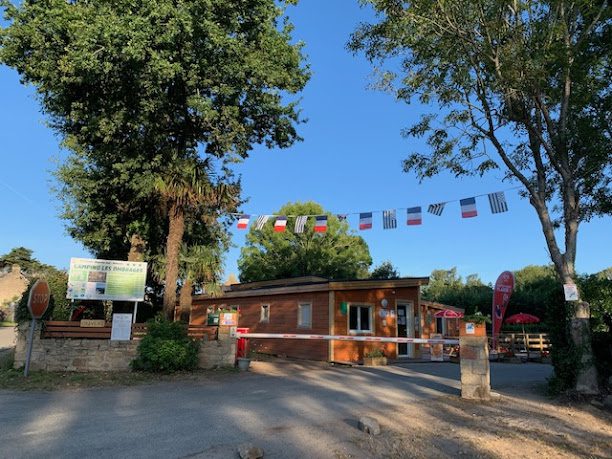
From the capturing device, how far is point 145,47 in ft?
37.7

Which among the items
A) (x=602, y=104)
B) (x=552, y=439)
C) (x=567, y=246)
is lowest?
(x=552, y=439)

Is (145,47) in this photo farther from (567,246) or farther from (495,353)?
(495,353)

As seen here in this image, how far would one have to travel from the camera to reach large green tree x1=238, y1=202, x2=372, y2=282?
40.6 meters

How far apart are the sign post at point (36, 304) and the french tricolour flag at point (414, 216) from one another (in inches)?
397

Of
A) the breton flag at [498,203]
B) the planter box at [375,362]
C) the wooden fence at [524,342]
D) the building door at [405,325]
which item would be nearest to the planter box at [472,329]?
the breton flag at [498,203]

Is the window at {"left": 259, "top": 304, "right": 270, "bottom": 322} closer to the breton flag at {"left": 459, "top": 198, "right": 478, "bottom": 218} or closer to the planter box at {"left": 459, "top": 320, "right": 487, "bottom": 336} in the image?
the breton flag at {"left": 459, "top": 198, "right": 478, "bottom": 218}

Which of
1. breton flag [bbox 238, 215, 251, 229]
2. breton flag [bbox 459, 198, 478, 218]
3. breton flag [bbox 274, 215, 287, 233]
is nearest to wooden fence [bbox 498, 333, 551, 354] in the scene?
breton flag [bbox 459, 198, 478, 218]

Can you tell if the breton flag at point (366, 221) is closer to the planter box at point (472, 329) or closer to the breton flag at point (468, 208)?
the breton flag at point (468, 208)

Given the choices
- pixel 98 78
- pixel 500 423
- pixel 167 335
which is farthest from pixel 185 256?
pixel 500 423

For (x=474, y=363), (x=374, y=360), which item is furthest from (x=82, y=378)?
(x=374, y=360)

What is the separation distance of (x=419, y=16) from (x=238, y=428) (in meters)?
8.35

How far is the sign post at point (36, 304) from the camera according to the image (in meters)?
10.7

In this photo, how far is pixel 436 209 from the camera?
14.3m

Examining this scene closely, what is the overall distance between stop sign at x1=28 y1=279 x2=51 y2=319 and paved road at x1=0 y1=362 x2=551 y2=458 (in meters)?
2.32
